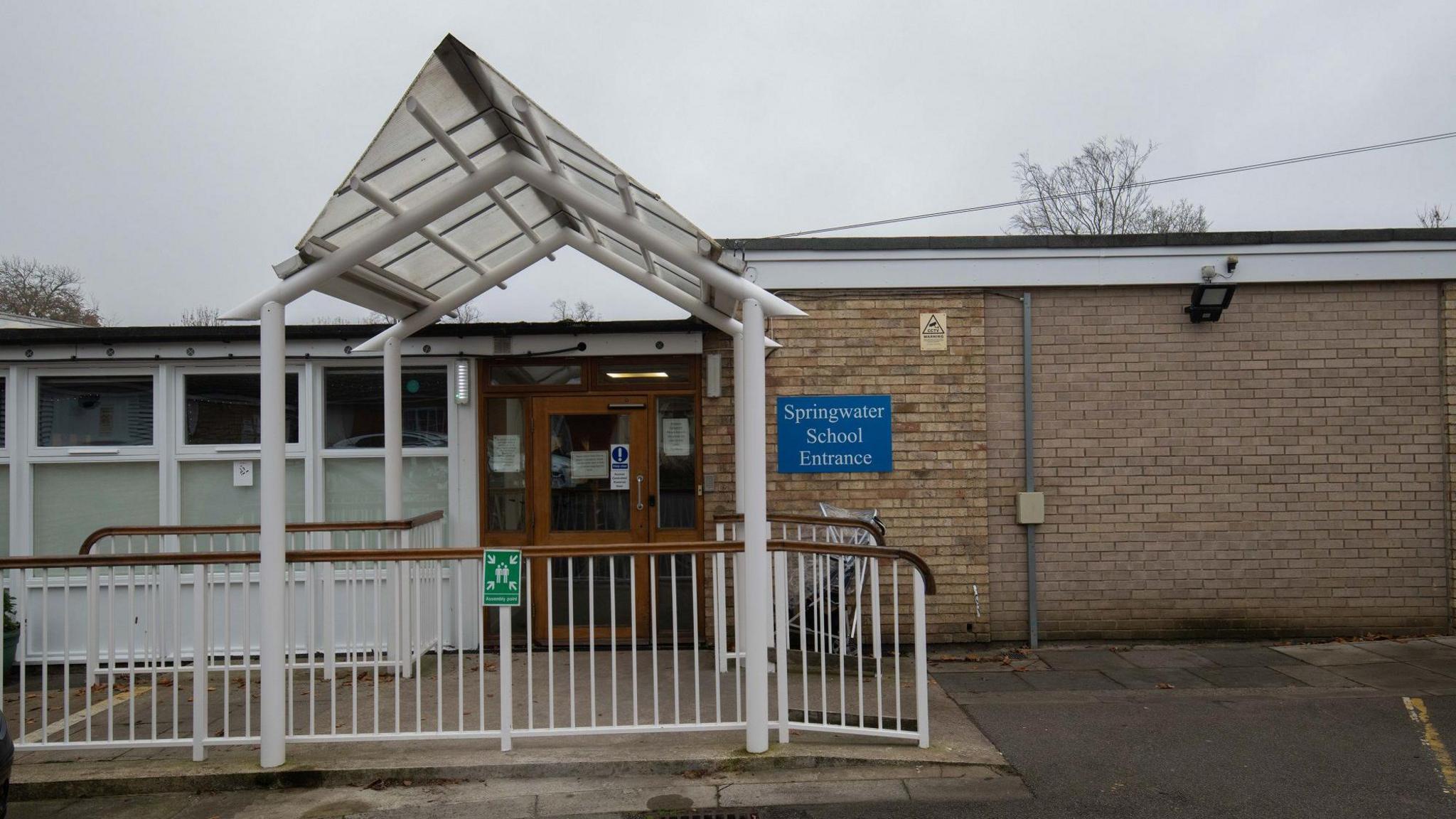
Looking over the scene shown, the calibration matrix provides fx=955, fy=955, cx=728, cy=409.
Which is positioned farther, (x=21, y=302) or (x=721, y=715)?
(x=21, y=302)

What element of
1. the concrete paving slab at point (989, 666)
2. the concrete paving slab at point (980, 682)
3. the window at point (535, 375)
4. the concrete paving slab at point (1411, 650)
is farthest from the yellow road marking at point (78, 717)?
the concrete paving slab at point (1411, 650)

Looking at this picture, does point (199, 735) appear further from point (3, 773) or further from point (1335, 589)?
point (1335, 589)

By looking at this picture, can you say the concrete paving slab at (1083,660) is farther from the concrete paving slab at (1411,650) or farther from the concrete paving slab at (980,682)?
the concrete paving slab at (1411,650)

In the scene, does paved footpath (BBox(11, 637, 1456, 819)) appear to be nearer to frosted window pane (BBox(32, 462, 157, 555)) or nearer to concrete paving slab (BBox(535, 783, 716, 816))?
concrete paving slab (BBox(535, 783, 716, 816))

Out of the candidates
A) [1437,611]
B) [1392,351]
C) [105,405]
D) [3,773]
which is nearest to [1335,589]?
[1437,611]

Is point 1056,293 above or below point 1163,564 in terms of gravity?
above

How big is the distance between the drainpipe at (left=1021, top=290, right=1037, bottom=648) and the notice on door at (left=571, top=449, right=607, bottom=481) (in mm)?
3384

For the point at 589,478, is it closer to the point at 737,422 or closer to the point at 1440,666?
the point at 737,422

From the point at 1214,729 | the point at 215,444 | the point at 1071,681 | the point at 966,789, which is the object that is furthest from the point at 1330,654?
the point at 215,444

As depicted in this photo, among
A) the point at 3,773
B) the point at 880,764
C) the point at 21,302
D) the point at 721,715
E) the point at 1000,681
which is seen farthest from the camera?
the point at 21,302

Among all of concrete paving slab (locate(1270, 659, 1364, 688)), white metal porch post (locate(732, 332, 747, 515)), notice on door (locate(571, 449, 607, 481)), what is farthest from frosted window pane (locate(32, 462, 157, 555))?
concrete paving slab (locate(1270, 659, 1364, 688))

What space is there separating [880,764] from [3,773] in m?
3.92

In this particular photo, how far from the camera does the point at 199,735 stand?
5.00m

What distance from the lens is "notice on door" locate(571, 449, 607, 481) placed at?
7.70 metres
